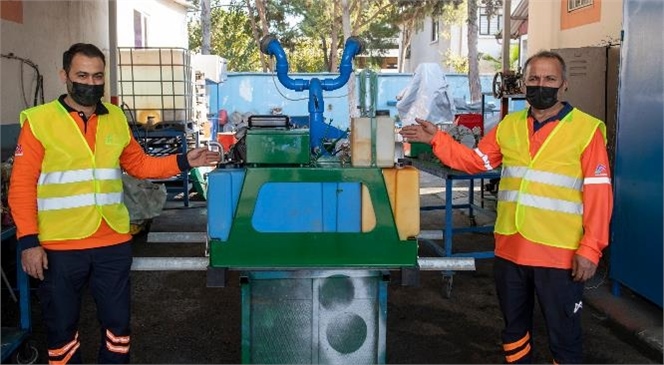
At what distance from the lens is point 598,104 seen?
6.23 m

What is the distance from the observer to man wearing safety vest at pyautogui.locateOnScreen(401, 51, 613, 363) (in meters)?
2.88

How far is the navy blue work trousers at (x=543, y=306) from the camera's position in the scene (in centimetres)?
294

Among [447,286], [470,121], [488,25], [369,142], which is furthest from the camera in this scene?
[488,25]

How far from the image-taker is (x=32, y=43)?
19.6 ft

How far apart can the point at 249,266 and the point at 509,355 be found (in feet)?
4.37

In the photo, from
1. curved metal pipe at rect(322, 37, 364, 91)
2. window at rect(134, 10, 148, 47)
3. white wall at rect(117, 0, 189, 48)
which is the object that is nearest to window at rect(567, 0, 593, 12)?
curved metal pipe at rect(322, 37, 364, 91)

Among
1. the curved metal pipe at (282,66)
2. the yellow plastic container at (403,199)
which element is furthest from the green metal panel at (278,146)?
the curved metal pipe at (282,66)

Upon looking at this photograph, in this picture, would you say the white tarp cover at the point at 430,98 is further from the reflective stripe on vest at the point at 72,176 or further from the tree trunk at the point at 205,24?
the reflective stripe on vest at the point at 72,176

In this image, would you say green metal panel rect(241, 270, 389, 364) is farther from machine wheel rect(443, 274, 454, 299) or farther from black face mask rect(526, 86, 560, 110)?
machine wheel rect(443, 274, 454, 299)

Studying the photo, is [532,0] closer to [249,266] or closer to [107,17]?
[107,17]

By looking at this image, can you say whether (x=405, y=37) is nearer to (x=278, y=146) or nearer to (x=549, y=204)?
(x=549, y=204)

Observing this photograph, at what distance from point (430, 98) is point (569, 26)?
6.97 m

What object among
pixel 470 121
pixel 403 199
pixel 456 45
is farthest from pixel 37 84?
pixel 456 45

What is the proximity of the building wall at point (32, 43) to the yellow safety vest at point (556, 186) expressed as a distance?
385cm
